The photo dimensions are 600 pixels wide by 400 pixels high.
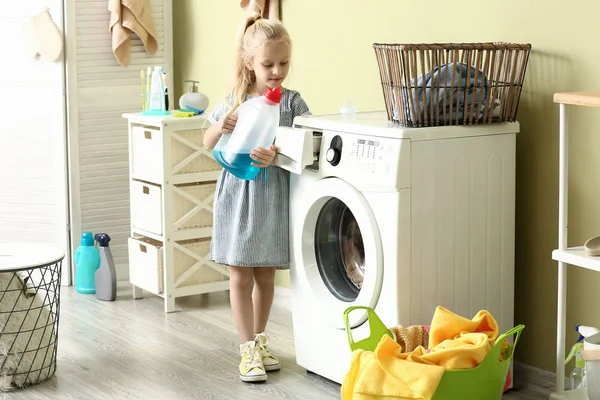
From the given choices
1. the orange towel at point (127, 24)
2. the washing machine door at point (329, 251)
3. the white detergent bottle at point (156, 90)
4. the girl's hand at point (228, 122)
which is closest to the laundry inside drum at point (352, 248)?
the washing machine door at point (329, 251)

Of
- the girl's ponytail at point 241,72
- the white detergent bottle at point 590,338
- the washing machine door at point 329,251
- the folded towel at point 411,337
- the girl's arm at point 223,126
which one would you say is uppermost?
the girl's ponytail at point 241,72

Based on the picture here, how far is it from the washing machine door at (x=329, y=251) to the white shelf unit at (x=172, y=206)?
3.05 feet

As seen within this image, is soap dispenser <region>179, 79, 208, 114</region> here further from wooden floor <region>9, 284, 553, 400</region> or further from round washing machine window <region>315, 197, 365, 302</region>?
round washing machine window <region>315, 197, 365, 302</region>

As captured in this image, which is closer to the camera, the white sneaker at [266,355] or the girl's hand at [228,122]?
the girl's hand at [228,122]

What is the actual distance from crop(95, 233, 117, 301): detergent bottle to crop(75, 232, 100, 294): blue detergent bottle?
9 centimetres

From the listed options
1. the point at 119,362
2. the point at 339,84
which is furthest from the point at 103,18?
the point at 119,362

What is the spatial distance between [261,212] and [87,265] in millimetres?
1318

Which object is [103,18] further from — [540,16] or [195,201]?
[540,16]

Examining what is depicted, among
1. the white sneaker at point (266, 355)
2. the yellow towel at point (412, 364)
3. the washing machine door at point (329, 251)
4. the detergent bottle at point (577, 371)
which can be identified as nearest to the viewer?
the yellow towel at point (412, 364)

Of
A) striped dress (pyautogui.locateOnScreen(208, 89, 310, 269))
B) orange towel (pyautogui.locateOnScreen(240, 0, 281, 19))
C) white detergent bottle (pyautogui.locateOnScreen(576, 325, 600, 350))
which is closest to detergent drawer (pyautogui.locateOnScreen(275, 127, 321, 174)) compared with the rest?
striped dress (pyautogui.locateOnScreen(208, 89, 310, 269))

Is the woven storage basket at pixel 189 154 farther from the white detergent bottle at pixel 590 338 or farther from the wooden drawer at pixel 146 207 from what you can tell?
the white detergent bottle at pixel 590 338

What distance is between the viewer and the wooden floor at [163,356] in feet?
8.66

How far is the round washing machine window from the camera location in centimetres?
264

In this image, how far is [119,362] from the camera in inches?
115
